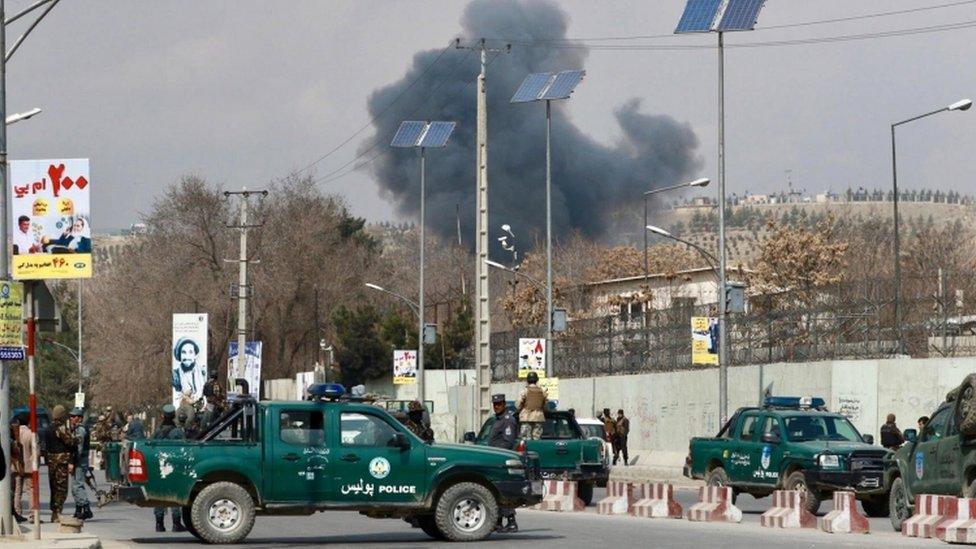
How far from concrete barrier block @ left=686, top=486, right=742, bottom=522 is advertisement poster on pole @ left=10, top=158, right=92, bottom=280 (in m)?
9.95

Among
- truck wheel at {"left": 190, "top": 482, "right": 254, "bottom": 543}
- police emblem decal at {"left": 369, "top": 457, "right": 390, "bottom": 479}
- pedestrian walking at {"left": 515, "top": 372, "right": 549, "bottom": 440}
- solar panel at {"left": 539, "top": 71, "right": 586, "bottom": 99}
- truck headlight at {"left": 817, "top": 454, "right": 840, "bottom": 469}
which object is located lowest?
truck wheel at {"left": 190, "top": 482, "right": 254, "bottom": 543}

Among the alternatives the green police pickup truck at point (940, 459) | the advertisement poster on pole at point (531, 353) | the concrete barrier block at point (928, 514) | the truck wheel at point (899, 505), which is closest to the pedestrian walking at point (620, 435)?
the advertisement poster on pole at point (531, 353)

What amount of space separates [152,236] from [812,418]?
214 feet

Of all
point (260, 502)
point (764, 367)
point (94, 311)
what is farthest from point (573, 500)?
point (94, 311)

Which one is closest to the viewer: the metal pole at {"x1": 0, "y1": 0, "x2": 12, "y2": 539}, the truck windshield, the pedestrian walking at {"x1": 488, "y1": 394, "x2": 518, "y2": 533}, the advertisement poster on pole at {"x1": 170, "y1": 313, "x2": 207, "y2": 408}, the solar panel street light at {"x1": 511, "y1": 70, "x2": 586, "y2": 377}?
the metal pole at {"x1": 0, "y1": 0, "x2": 12, "y2": 539}

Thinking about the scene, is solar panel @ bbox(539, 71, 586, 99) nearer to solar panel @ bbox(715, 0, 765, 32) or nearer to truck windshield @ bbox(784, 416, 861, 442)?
solar panel @ bbox(715, 0, 765, 32)

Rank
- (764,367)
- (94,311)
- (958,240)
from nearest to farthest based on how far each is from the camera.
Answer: (764,367), (94,311), (958,240)

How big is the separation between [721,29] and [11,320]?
27864 millimetres

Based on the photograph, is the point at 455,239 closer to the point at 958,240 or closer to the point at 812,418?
the point at 958,240

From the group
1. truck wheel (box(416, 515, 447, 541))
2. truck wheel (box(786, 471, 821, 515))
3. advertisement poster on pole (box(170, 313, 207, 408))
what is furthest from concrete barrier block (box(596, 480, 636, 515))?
advertisement poster on pole (box(170, 313, 207, 408))

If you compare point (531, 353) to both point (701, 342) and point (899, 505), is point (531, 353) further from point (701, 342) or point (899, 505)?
point (899, 505)

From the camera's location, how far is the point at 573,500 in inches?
1190

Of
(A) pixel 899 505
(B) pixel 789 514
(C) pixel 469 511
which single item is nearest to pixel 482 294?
(B) pixel 789 514

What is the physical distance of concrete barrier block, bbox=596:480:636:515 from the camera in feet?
92.9
